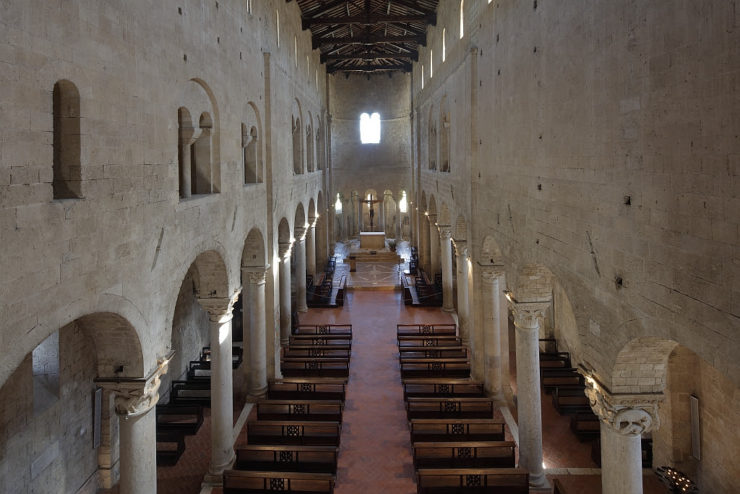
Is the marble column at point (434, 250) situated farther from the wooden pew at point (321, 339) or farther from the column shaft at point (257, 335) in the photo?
the column shaft at point (257, 335)

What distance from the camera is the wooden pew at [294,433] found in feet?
44.1

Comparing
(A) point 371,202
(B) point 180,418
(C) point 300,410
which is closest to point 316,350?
(C) point 300,410

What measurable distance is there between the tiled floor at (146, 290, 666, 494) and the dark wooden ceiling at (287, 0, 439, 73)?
578 inches

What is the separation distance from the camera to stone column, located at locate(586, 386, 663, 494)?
25.4 ft

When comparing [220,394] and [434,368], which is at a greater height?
[220,394]

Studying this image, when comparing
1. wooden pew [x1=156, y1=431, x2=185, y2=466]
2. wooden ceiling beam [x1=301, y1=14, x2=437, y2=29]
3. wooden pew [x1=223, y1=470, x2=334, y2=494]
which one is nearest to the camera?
wooden pew [x1=223, y1=470, x2=334, y2=494]

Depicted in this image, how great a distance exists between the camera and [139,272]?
8391 mm

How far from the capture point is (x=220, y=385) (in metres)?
13.1

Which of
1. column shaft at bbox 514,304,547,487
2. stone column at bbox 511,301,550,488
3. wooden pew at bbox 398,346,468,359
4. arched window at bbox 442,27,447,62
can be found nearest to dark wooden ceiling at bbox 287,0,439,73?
arched window at bbox 442,27,447,62

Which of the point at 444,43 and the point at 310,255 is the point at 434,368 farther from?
the point at 310,255

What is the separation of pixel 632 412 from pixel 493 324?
898 cm

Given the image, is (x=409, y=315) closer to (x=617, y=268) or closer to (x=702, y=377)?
(x=702, y=377)

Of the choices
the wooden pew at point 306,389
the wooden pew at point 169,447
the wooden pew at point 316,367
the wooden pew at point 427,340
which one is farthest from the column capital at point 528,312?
the wooden pew at point 169,447

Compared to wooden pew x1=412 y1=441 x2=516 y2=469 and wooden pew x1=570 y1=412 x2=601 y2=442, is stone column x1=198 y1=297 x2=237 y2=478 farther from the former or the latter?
wooden pew x1=570 y1=412 x2=601 y2=442
